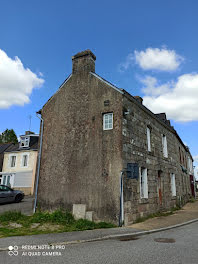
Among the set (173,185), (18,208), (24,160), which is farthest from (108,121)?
(24,160)

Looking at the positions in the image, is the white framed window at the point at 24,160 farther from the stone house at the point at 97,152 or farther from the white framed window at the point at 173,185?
the white framed window at the point at 173,185

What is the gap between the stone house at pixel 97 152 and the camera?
30.6 feet

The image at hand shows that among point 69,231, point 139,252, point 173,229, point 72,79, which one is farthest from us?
point 72,79

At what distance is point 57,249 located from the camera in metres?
5.68

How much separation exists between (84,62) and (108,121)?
12.8 ft

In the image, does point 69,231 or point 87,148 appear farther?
point 87,148

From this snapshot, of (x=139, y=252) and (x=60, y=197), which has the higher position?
(x=60, y=197)

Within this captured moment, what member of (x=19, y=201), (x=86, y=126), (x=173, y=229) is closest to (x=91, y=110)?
(x=86, y=126)

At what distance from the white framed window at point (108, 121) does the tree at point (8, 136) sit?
1288 inches

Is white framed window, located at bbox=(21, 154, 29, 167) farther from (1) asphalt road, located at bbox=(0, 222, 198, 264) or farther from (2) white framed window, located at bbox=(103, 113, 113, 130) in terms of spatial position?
(1) asphalt road, located at bbox=(0, 222, 198, 264)

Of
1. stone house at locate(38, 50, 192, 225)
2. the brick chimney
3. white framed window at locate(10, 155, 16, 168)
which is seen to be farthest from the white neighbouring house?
the brick chimney

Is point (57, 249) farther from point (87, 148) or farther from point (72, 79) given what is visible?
point (72, 79)

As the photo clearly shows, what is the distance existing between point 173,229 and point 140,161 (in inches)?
137

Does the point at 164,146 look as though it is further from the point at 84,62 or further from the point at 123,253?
the point at 123,253
